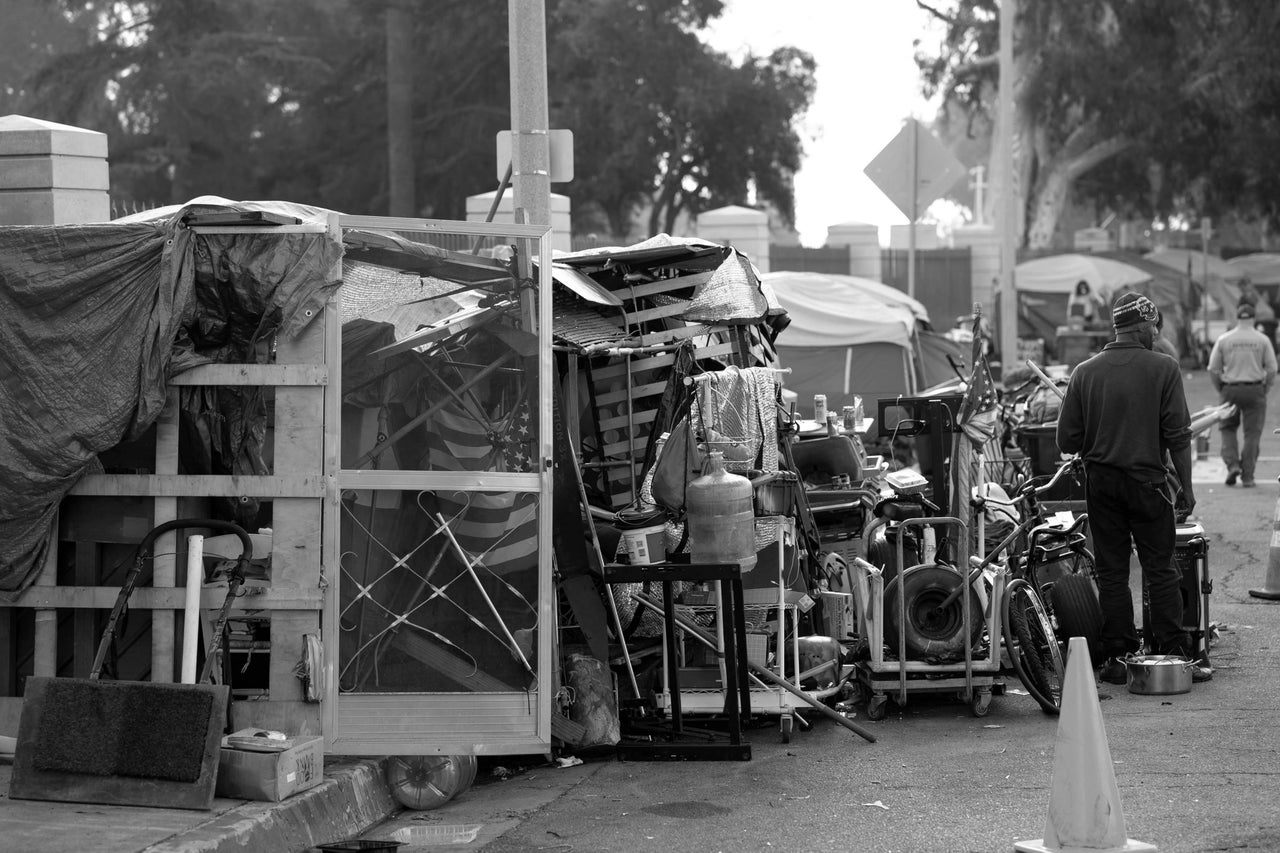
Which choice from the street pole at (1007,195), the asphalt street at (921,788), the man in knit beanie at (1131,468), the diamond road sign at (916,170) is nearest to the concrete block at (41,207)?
the asphalt street at (921,788)

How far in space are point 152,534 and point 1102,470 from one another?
4986mm

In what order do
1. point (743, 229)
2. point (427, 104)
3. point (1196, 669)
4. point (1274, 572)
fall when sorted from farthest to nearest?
point (427, 104) → point (743, 229) → point (1274, 572) → point (1196, 669)

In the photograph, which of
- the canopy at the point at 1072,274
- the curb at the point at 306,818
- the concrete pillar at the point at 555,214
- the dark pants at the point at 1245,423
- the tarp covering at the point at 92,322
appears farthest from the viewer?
the canopy at the point at 1072,274

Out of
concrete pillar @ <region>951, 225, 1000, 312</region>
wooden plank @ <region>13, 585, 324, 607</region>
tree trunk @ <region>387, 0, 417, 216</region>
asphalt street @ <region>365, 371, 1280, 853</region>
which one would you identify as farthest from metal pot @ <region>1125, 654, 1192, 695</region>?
tree trunk @ <region>387, 0, 417, 216</region>

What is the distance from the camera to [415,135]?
40.2 meters

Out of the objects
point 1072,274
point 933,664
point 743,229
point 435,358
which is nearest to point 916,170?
point 743,229

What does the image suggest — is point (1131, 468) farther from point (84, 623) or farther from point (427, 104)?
point (427, 104)

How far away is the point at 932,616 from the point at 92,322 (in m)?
4.33

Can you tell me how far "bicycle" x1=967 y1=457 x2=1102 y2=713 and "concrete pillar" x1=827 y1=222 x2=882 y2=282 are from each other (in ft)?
74.6

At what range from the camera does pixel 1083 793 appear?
5.42 m

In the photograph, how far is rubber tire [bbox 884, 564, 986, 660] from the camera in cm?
809

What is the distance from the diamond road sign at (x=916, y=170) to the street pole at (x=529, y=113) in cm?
740

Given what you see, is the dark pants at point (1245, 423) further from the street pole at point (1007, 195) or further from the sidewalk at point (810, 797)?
the sidewalk at point (810, 797)

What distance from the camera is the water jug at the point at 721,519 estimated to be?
24.3ft
